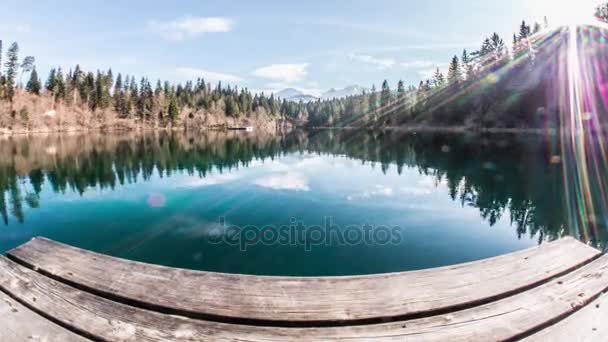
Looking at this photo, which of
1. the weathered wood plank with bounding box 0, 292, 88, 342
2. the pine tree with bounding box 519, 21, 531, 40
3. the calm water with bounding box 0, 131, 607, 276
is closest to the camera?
the weathered wood plank with bounding box 0, 292, 88, 342

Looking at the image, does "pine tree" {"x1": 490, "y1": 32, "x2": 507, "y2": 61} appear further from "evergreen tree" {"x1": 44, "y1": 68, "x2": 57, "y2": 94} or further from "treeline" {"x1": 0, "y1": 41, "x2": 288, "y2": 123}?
"evergreen tree" {"x1": 44, "y1": 68, "x2": 57, "y2": 94}

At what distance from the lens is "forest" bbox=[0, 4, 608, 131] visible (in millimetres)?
72188

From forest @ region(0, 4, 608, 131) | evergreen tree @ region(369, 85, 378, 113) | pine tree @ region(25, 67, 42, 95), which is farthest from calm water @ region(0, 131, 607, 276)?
evergreen tree @ region(369, 85, 378, 113)

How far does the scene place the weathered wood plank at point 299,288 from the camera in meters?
2.01

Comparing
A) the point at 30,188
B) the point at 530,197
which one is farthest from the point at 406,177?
the point at 30,188

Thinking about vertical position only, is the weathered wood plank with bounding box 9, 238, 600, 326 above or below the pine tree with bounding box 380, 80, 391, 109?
below

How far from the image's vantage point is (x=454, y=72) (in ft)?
343

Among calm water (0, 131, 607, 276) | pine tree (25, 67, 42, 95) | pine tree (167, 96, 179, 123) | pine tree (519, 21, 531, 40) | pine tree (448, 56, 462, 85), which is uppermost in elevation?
pine tree (519, 21, 531, 40)

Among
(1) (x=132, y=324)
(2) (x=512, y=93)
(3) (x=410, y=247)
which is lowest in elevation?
(3) (x=410, y=247)

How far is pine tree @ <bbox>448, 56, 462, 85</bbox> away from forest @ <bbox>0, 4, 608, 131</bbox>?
0.33 metres

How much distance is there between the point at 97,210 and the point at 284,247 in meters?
8.20

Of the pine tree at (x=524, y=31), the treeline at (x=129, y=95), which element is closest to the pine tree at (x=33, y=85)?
the treeline at (x=129, y=95)

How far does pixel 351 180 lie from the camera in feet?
58.3

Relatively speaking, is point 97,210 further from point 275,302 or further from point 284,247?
point 275,302
